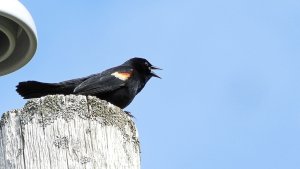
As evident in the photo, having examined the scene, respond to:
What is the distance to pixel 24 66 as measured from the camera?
13.3 feet

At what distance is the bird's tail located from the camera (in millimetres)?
7023

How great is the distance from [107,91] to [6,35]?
136 inches

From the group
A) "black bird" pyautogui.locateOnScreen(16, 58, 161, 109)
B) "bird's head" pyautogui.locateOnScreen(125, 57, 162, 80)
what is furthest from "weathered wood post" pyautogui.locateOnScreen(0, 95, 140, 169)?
"bird's head" pyautogui.locateOnScreen(125, 57, 162, 80)

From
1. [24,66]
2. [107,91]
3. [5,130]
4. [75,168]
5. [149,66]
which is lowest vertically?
[75,168]

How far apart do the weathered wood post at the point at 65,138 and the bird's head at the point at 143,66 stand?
5060 millimetres

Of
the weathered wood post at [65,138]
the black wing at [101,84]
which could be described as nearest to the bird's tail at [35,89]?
the black wing at [101,84]

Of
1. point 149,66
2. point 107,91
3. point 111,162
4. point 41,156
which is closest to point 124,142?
point 111,162

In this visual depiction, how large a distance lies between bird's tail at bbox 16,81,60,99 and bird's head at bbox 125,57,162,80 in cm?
149

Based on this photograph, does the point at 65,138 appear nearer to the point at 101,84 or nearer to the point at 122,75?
the point at 101,84

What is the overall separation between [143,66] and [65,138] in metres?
5.62

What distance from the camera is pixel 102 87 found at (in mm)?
7320

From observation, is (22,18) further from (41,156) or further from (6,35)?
(41,156)

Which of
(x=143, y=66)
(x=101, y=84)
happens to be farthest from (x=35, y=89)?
(x=143, y=66)

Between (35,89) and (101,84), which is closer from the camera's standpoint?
(35,89)
